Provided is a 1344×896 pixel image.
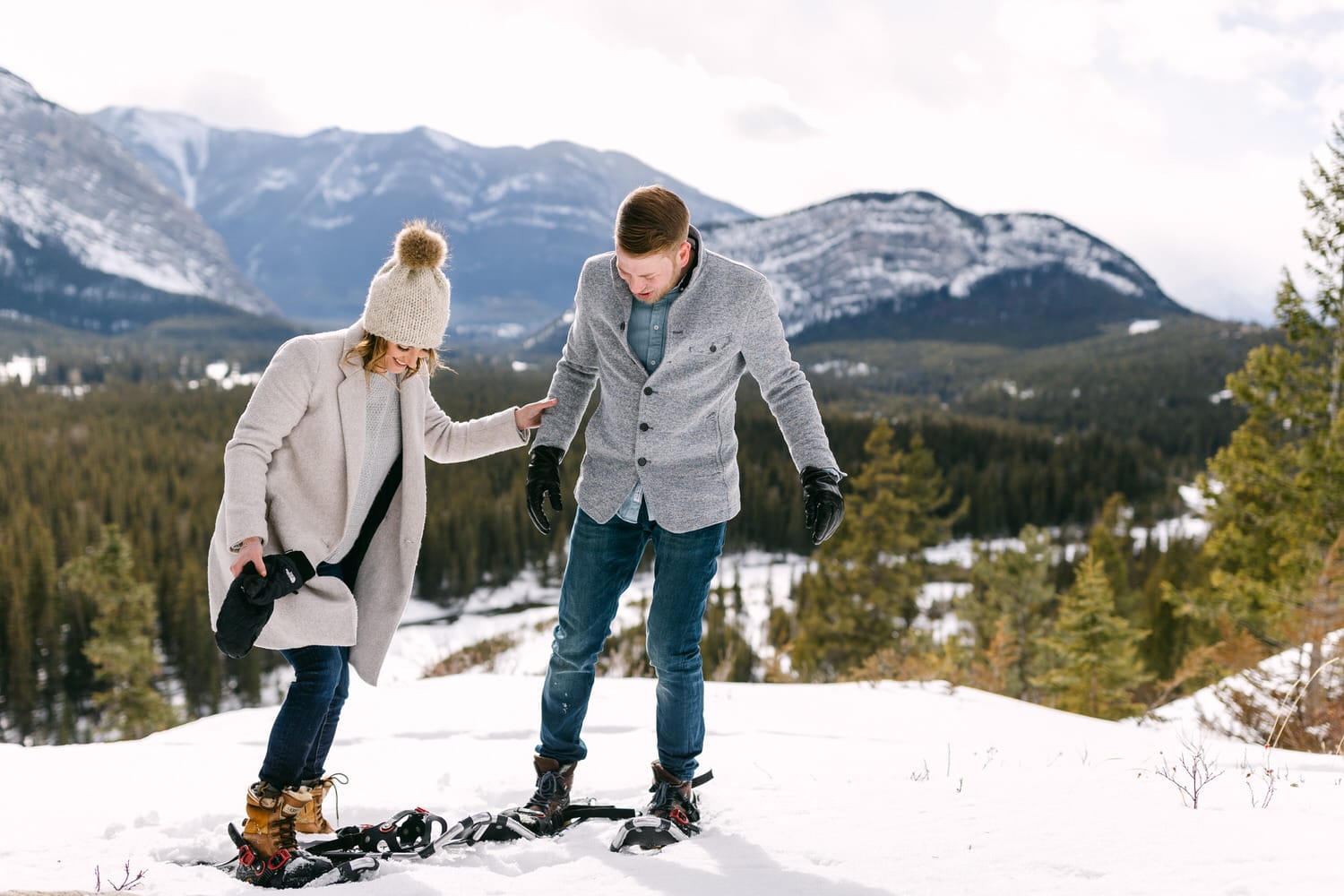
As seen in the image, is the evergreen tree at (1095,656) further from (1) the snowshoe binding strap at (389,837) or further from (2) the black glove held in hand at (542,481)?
(1) the snowshoe binding strap at (389,837)

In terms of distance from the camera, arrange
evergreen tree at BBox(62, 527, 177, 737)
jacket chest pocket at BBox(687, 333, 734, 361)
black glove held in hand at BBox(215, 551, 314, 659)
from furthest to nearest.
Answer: evergreen tree at BBox(62, 527, 177, 737), jacket chest pocket at BBox(687, 333, 734, 361), black glove held in hand at BBox(215, 551, 314, 659)

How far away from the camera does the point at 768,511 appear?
6194cm

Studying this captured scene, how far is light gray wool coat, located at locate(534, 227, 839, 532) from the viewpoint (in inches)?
120

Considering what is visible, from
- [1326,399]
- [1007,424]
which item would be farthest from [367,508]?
[1007,424]

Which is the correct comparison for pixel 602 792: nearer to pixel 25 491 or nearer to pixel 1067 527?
pixel 25 491

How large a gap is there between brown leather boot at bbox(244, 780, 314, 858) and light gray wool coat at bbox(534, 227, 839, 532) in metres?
1.43

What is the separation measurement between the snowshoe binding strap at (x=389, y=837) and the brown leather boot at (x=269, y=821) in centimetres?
15

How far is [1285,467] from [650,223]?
50.9 feet

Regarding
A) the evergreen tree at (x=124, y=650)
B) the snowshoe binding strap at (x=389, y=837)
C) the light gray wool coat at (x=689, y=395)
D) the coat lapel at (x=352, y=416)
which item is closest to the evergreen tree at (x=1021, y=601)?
the light gray wool coat at (x=689, y=395)

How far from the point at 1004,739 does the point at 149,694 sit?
28.3 metres

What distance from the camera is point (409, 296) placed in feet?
9.37

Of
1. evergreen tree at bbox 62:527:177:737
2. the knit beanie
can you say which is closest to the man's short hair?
the knit beanie

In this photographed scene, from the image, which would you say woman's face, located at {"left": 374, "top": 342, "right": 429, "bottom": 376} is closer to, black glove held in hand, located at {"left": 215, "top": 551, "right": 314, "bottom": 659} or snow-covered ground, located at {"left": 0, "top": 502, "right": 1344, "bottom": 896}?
black glove held in hand, located at {"left": 215, "top": 551, "right": 314, "bottom": 659}

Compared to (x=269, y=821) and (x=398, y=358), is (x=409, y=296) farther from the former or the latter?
(x=269, y=821)
